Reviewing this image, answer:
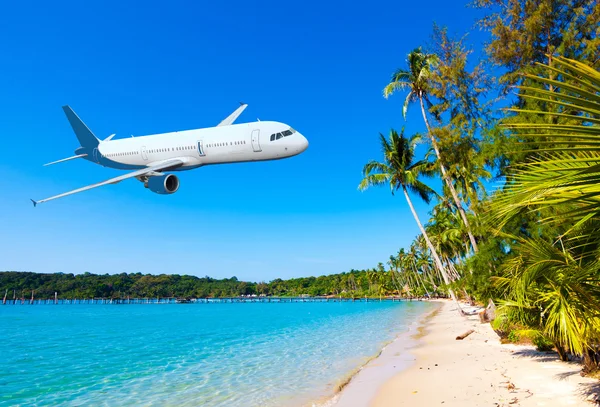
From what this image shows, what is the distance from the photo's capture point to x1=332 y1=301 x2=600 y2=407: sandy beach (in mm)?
8430

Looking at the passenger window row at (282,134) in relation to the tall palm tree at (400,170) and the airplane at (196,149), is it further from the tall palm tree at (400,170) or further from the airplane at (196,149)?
the tall palm tree at (400,170)

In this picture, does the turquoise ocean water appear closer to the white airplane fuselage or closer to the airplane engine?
the airplane engine

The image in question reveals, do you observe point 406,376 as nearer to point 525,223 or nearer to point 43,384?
point 525,223

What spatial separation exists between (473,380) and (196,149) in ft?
32.9

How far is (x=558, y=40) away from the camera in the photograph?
16.3m

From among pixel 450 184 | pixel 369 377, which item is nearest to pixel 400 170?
pixel 450 184

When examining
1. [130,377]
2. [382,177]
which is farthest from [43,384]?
[382,177]

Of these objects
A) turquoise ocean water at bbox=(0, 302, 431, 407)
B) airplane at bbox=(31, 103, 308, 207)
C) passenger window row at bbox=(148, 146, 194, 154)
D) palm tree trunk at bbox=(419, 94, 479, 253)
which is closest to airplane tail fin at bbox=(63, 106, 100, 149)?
airplane at bbox=(31, 103, 308, 207)

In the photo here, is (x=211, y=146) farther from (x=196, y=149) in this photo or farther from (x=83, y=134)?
(x=83, y=134)

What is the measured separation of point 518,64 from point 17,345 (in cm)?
4525

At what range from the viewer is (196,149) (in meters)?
8.73

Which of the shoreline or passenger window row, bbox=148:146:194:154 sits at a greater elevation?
passenger window row, bbox=148:146:194:154

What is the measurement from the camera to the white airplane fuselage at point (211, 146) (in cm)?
881

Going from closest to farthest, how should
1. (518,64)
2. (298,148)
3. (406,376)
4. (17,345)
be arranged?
(298,148) → (406,376) → (518,64) → (17,345)
